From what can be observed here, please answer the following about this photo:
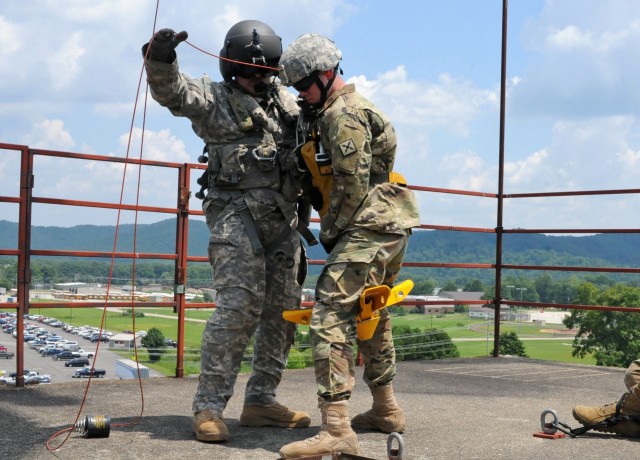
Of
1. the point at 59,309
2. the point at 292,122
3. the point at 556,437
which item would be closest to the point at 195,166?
the point at 59,309

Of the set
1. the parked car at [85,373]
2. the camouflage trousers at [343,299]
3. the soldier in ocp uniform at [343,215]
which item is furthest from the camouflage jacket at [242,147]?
the parked car at [85,373]

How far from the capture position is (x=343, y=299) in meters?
2.94

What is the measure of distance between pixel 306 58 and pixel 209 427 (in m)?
1.43

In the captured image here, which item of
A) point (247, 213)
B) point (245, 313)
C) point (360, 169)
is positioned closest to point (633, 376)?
point (360, 169)

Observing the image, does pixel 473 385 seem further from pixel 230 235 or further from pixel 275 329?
pixel 230 235

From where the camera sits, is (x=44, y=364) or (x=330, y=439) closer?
(x=330, y=439)

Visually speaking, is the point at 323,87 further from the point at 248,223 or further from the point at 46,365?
the point at 46,365

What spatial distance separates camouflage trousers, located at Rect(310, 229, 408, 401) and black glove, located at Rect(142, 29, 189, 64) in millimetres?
959

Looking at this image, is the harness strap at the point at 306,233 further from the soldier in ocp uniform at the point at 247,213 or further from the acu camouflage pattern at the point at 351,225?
the acu camouflage pattern at the point at 351,225

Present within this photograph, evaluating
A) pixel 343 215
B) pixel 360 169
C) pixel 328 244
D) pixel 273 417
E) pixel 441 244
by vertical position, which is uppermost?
pixel 441 244

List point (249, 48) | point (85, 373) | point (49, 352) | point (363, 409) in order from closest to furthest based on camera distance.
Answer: point (249, 48)
point (363, 409)
point (49, 352)
point (85, 373)

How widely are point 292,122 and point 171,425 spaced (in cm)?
140

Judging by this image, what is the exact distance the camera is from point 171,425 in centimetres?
344

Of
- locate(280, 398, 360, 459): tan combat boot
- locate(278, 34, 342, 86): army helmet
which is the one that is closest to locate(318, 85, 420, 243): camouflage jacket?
locate(278, 34, 342, 86): army helmet
